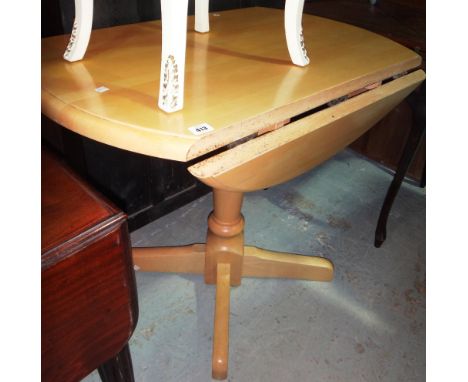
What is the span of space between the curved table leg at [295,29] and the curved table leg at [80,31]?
16.0 inches

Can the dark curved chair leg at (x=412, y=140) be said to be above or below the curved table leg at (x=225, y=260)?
above

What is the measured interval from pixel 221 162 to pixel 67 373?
1.33ft

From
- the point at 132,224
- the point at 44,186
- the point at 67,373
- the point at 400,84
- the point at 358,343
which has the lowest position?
the point at 358,343

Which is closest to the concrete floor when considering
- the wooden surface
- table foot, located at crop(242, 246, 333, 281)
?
table foot, located at crop(242, 246, 333, 281)

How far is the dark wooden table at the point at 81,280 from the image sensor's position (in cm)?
53

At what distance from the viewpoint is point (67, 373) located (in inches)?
23.2

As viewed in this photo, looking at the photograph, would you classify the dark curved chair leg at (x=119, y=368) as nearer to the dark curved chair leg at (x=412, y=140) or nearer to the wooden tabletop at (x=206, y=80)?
the wooden tabletop at (x=206, y=80)

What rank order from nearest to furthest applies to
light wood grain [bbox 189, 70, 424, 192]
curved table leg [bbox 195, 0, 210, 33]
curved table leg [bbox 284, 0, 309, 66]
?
1. light wood grain [bbox 189, 70, 424, 192]
2. curved table leg [bbox 284, 0, 309, 66]
3. curved table leg [bbox 195, 0, 210, 33]

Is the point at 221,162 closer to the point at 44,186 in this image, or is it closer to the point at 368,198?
the point at 44,186

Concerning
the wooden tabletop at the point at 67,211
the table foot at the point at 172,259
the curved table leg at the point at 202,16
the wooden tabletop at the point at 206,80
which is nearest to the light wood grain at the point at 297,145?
the wooden tabletop at the point at 206,80

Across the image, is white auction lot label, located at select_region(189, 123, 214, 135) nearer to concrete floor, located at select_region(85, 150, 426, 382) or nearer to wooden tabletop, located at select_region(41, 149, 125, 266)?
wooden tabletop, located at select_region(41, 149, 125, 266)

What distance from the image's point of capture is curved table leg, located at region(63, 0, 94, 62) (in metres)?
0.78

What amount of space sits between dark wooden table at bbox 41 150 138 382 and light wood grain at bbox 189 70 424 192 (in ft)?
0.58

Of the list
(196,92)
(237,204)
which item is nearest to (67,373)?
(196,92)
